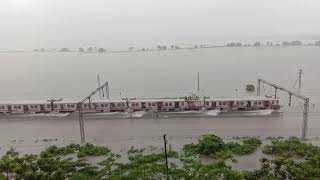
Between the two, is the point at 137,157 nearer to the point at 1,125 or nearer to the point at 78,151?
the point at 78,151

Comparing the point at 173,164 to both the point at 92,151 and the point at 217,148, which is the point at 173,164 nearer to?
the point at 217,148

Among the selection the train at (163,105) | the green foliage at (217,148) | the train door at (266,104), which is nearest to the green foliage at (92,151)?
the green foliage at (217,148)

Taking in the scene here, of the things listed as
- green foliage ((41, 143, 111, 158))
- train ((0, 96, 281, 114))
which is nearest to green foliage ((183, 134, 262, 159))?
green foliage ((41, 143, 111, 158))

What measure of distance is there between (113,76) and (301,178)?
5981 centimetres

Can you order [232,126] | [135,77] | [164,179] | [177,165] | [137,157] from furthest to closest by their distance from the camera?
[135,77]
[232,126]
[137,157]
[177,165]
[164,179]

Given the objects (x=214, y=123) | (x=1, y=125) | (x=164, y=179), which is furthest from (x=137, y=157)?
(x=1, y=125)

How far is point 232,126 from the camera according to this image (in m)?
33.0

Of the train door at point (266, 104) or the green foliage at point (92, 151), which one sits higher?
the train door at point (266, 104)

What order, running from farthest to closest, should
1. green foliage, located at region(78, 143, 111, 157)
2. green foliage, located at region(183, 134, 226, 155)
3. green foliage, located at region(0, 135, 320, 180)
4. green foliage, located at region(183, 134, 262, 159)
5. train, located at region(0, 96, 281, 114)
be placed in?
train, located at region(0, 96, 281, 114) < green foliage, located at region(78, 143, 111, 157) < green foliage, located at region(183, 134, 226, 155) < green foliage, located at region(183, 134, 262, 159) < green foliage, located at region(0, 135, 320, 180)

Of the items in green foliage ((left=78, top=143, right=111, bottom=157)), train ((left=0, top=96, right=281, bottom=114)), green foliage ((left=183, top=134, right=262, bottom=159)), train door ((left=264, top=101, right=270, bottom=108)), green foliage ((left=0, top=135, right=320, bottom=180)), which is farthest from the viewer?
train ((left=0, top=96, right=281, bottom=114))

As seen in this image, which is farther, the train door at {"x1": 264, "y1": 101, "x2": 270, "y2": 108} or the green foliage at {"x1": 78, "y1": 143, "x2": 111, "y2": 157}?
the train door at {"x1": 264, "y1": 101, "x2": 270, "y2": 108}

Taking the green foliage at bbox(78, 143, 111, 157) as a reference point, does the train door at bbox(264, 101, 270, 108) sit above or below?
above

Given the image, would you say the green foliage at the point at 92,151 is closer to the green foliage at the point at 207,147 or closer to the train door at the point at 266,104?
the green foliage at the point at 207,147

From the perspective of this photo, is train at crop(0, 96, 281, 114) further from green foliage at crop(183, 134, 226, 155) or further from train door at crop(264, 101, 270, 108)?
green foliage at crop(183, 134, 226, 155)
